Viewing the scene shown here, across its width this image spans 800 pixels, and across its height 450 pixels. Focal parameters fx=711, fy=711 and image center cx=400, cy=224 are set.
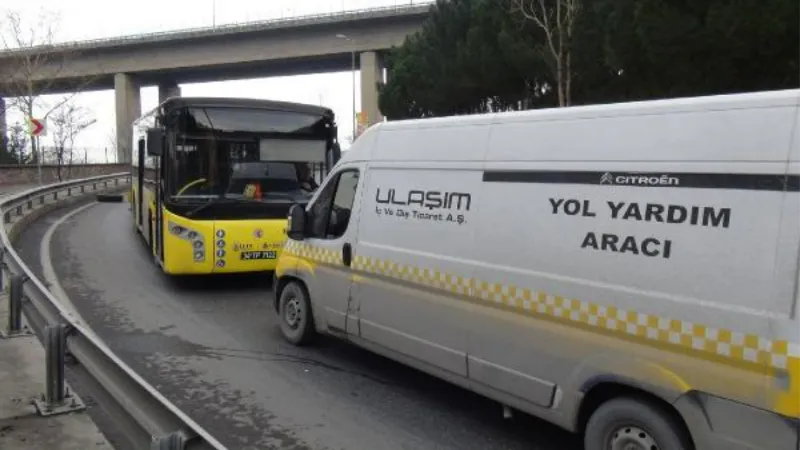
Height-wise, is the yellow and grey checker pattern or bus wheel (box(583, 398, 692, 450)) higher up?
the yellow and grey checker pattern

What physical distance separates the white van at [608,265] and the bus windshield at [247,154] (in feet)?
14.8

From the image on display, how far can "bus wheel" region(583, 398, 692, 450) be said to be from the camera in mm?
3646

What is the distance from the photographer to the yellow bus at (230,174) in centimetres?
960

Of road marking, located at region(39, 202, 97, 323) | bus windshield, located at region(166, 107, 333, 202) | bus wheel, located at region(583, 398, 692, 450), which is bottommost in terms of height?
road marking, located at region(39, 202, 97, 323)

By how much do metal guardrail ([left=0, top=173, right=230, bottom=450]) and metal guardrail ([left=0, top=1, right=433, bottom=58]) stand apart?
4210cm

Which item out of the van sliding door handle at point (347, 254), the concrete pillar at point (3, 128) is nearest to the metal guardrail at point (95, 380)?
the van sliding door handle at point (347, 254)

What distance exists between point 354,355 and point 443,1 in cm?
2648

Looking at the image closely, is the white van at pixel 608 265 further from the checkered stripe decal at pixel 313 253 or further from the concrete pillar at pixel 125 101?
the concrete pillar at pixel 125 101

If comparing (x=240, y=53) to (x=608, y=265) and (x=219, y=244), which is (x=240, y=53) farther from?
(x=608, y=265)

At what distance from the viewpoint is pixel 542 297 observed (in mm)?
4320

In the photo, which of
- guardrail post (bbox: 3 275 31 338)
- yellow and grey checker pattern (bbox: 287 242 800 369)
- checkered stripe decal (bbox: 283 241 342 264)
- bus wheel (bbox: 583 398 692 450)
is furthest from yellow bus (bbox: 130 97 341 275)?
bus wheel (bbox: 583 398 692 450)

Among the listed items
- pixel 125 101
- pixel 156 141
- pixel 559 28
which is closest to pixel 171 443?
pixel 156 141

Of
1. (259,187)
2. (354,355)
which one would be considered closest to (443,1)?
(259,187)

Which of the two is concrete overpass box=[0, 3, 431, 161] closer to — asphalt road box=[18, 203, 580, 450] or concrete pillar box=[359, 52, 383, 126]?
concrete pillar box=[359, 52, 383, 126]
